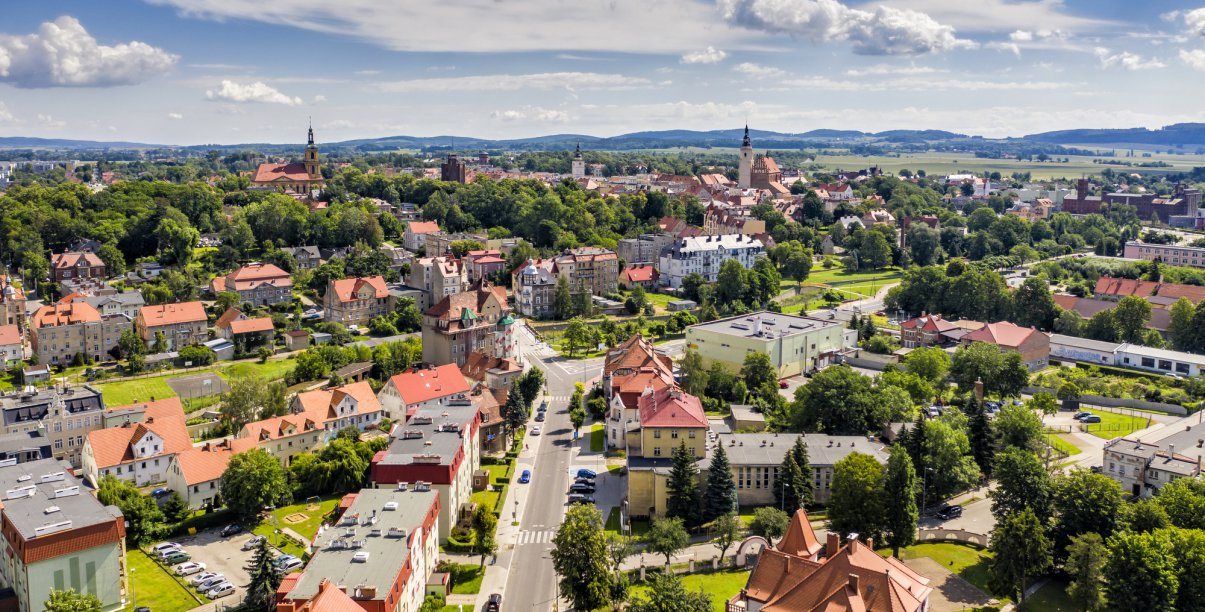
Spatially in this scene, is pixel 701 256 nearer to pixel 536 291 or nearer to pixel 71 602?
pixel 536 291

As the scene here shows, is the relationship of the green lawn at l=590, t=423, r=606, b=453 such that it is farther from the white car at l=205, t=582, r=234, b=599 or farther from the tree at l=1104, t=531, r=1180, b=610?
the tree at l=1104, t=531, r=1180, b=610

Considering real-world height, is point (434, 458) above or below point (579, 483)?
above

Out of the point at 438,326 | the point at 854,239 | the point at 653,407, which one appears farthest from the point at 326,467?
the point at 854,239

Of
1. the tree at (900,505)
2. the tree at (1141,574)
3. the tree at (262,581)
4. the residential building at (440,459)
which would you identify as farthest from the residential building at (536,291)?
the tree at (1141,574)

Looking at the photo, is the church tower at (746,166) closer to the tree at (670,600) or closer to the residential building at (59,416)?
the residential building at (59,416)

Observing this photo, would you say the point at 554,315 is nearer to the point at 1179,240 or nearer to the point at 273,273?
the point at 273,273

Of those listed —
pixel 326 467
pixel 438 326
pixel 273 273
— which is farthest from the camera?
pixel 273 273
